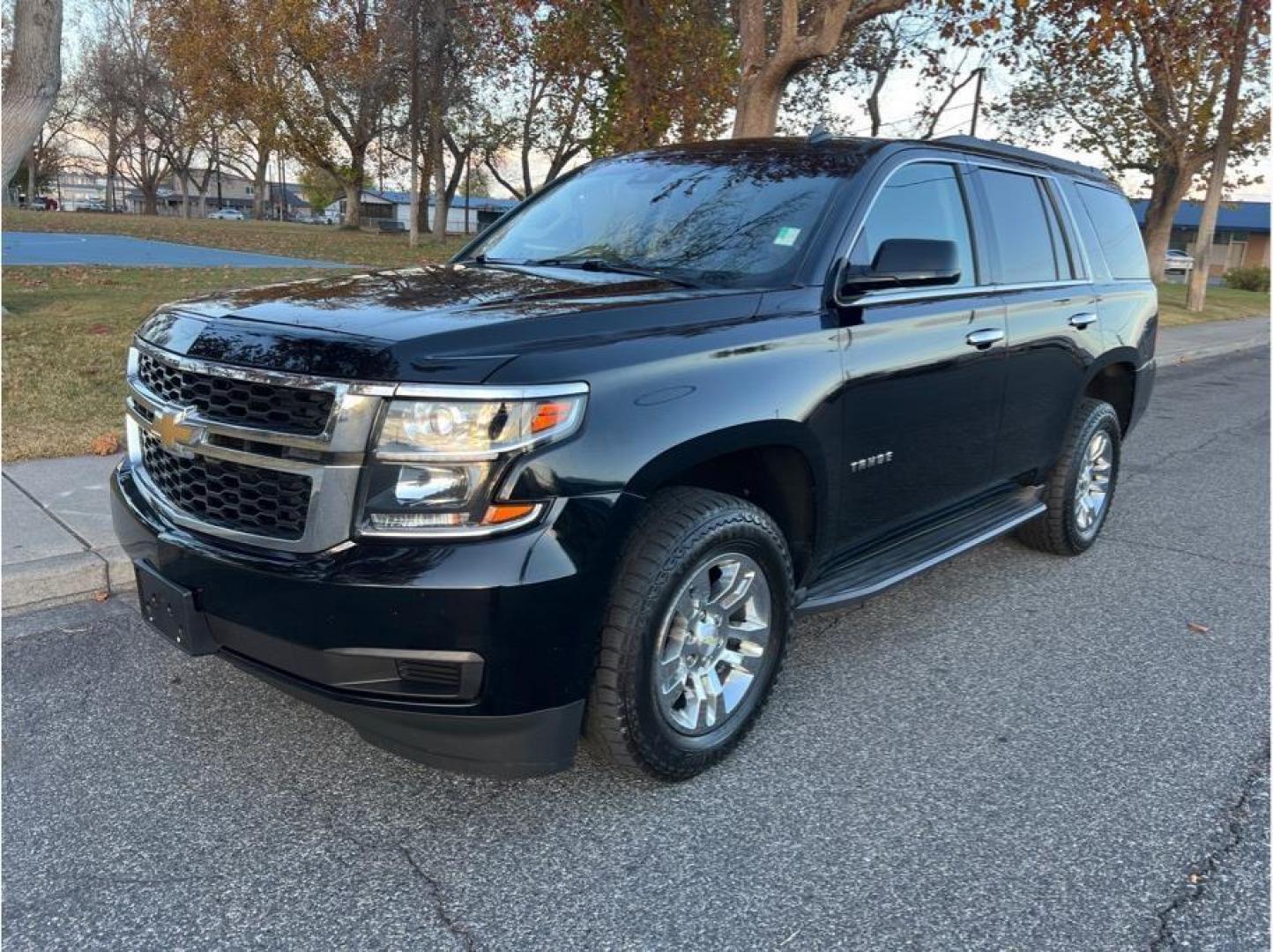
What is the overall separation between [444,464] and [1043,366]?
3.18 metres

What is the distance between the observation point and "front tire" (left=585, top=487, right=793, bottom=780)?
2.73 m

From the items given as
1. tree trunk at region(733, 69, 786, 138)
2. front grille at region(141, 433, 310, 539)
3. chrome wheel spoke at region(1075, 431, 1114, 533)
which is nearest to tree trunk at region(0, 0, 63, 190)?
tree trunk at region(733, 69, 786, 138)

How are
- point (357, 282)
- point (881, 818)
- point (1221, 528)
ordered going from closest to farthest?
point (881, 818)
point (357, 282)
point (1221, 528)

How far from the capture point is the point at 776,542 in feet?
10.3

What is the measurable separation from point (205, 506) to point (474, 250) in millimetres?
1973

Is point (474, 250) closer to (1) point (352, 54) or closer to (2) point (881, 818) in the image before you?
(2) point (881, 818)

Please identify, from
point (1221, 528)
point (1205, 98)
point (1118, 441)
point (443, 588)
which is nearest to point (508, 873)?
point (443, 588)

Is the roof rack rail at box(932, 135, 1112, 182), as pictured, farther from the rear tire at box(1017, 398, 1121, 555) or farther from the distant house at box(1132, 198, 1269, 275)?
the distant house at box(1132, 198, 1269, 275)

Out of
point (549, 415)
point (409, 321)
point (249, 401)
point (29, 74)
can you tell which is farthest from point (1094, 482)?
point (29, 74)

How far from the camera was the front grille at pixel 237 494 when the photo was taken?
255 centimetres

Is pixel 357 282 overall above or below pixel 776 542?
above

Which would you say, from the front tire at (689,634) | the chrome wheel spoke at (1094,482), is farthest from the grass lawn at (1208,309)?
the front tire at (689,634)

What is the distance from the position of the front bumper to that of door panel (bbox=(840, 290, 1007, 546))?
3.87 feet

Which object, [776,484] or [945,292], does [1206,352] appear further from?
[776,484]
